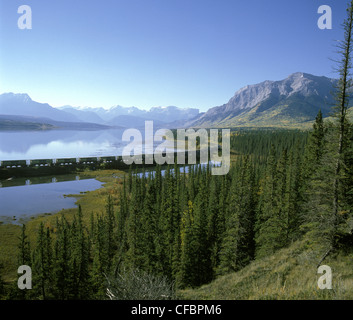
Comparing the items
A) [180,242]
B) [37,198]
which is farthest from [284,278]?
[37,198]

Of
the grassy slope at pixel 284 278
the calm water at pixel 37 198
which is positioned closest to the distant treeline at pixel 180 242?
the grassy slope at pixel 284 278

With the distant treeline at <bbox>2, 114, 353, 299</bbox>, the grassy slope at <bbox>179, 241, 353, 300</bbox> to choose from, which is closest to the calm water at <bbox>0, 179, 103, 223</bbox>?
the distant treeline at <bbox>2, 114, 353, 299</bbox>

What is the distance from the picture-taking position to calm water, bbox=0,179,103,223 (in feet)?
213

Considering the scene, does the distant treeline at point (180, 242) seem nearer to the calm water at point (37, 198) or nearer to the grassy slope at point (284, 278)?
the grassy slope at point (284, 278)

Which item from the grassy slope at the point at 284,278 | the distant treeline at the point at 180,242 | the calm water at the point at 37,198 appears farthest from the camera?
the calm water at the point at 37,198

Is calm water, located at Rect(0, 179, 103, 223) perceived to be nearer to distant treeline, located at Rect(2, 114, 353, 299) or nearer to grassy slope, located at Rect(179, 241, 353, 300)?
distant treeline, located at Rect(2, 114, 353, 299)

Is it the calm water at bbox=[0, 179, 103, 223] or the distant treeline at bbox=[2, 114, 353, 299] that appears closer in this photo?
the distant treeline at bbox=[2, 114, 353, 299]

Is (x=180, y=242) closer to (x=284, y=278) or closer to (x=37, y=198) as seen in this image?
(x=284, y=278)

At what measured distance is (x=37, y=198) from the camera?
7844 cm

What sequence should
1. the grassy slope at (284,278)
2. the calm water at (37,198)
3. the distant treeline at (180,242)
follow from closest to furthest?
the grassy slope at (284,278) < the distant treeline at (180,242) < the calm water at (37,198)

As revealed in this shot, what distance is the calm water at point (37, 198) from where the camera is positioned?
213ft

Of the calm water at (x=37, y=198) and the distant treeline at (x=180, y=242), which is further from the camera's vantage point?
the calm water at (x=37, y=198)

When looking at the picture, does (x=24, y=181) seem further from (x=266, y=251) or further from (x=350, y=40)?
(x=350, y=40)
